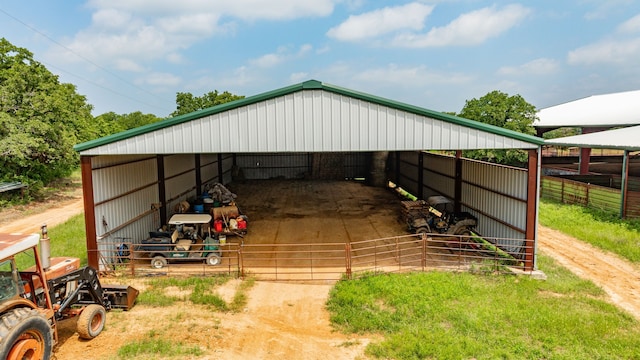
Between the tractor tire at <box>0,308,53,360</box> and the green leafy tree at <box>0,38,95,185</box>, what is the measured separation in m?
17.4

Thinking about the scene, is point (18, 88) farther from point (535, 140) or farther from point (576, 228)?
point (576, 228)

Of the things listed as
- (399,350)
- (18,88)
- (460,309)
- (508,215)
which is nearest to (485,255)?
(508,215)

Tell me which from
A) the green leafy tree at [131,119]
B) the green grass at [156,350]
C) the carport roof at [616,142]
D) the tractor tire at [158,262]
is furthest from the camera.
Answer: the green leafy tree at [131,119]

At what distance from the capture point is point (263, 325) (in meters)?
9.08

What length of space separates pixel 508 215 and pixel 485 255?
156 cm

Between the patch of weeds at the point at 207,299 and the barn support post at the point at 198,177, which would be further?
the barn support post at the point at 198,177

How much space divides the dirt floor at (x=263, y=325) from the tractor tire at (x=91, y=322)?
15 centimetres

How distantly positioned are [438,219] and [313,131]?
7.51m

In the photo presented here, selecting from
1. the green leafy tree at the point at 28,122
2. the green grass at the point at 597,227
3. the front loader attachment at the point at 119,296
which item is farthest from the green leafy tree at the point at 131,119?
the front loader attachment at the point at 119,296

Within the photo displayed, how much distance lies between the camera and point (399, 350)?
7.74m

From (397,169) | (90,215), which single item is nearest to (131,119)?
(397,169)

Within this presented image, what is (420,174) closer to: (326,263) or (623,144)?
(623,144)

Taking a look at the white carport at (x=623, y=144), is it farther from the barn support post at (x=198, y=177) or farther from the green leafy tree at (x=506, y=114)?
the barn support post at (x=198, y=177)

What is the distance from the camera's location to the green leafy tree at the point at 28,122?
69.8ft
